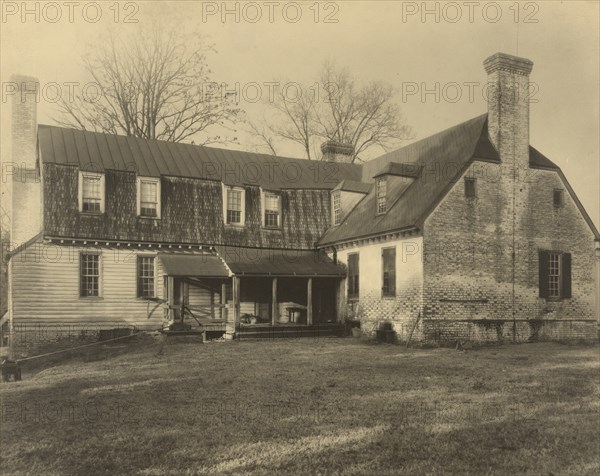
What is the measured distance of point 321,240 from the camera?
25531 millimetres

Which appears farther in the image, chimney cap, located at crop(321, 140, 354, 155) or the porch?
chimney cap, located at crop(321, 140, 354, 155)

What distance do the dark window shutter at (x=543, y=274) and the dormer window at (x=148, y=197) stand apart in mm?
14059

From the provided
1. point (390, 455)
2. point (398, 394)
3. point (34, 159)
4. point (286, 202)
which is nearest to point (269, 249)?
point (286, 202)

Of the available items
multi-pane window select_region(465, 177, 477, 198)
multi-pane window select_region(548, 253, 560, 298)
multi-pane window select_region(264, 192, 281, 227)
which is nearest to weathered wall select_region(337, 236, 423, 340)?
Result: multi-pane window select_region(465, 177, 477, 198)

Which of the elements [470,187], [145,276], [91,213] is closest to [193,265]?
[145,276]

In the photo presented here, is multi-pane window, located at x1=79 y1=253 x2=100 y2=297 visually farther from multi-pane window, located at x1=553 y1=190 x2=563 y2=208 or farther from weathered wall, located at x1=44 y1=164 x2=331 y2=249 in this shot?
multi-pane window, located at x1=553 y1=190 x2=563 y2=208

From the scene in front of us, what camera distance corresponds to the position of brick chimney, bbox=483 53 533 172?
21141 mm

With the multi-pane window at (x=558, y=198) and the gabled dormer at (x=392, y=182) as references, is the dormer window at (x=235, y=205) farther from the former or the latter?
the multi-pane window at (x=558, y=198)

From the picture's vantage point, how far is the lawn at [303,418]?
6.86 metres

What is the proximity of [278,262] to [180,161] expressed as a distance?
6081mm

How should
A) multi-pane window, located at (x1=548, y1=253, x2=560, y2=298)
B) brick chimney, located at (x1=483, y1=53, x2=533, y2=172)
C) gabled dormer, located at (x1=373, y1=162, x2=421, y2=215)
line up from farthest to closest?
gabled dormer, located at (x1=373, y1=162, x2=421, y2=215), multi-pane window, located at (x1=548, y1=253, x2=560, y2=298), brick chimney, located at (x1=483, y1=53, x2=533, y2=172)

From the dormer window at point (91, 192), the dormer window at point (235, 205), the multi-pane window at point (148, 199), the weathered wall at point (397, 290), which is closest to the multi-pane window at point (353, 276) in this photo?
the weathered wall at point (397, 290)

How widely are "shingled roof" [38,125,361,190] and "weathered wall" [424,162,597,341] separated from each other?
8011 millimetres

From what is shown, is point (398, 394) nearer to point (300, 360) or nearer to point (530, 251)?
point (300, 360)
